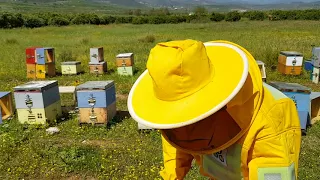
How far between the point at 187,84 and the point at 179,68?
6 cm

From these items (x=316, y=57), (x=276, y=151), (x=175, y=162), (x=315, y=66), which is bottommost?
(x=315, y=66)

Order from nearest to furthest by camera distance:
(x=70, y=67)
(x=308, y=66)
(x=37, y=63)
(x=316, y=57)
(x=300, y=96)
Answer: (x=300, y=96)
(x=316, y=57)
(x=308, y=66)
(x=37, y=63)
(x=70, y=67)

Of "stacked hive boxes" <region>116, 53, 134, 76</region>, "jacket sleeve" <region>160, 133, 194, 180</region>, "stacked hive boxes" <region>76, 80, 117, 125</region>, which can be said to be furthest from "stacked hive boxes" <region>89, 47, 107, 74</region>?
"jacket sleeve" <region>160, 133, 194, 180</region>

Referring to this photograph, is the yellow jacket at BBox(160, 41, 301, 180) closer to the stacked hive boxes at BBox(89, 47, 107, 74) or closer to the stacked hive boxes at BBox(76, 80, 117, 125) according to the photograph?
the stacked hive boxes at BBox(76, 80, 117, 125)

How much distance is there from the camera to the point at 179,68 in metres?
1.03

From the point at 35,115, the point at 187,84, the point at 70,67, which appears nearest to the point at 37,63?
the point at 70,67

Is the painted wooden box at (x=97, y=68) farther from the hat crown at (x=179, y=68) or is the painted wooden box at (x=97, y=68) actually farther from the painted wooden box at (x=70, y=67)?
the hat crown at (x=179, y=68)

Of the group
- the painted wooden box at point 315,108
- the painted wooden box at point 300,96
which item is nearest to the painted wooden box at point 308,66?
the painted wooden box at point 315,108

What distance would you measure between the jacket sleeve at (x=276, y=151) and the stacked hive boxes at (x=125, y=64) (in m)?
8.54

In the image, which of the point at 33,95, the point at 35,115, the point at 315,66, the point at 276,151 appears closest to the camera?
the point at 276,151

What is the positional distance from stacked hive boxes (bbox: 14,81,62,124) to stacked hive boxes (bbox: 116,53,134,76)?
395cm

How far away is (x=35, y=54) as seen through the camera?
32.5 feet

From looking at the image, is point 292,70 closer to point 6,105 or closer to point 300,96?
point 300,96

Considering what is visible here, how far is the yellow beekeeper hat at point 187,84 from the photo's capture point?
103 cm
